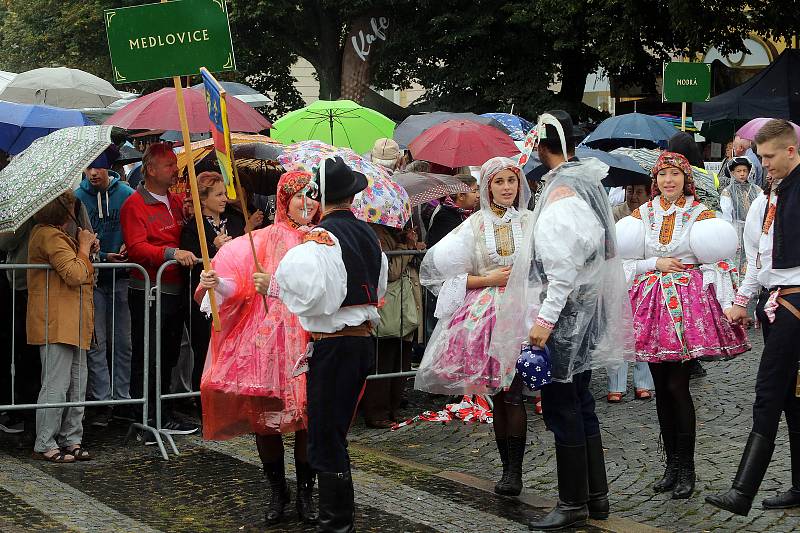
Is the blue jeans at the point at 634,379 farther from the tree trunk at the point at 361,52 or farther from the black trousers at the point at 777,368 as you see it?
the tree trunk at the point at 361,52

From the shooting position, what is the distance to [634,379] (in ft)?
32.7

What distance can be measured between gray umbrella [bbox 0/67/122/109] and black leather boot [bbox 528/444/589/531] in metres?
8.29

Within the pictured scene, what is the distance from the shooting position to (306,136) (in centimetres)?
→ 1163

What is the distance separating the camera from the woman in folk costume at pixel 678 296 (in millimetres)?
6828

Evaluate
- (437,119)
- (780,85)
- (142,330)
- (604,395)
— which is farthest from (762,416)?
(780,85)

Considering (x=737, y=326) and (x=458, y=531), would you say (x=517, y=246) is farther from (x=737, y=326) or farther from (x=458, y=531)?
(x=458, y=531)

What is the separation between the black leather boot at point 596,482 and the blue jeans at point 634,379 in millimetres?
3331

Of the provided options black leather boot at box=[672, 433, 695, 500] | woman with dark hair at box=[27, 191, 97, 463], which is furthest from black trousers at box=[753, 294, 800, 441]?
woman with dark hair at box=[27, 191, 97, 463]

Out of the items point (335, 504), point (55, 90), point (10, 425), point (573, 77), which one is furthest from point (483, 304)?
point (573, 77)

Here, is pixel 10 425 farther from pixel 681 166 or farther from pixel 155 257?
pixel 681 166

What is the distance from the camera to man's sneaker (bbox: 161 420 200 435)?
8625 mm

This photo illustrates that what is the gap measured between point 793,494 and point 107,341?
522 centimetres

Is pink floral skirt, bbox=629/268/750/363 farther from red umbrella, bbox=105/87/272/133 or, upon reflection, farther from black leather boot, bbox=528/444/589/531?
red umbrella, bbox=105/87/272/133

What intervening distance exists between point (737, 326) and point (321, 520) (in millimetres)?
2755
